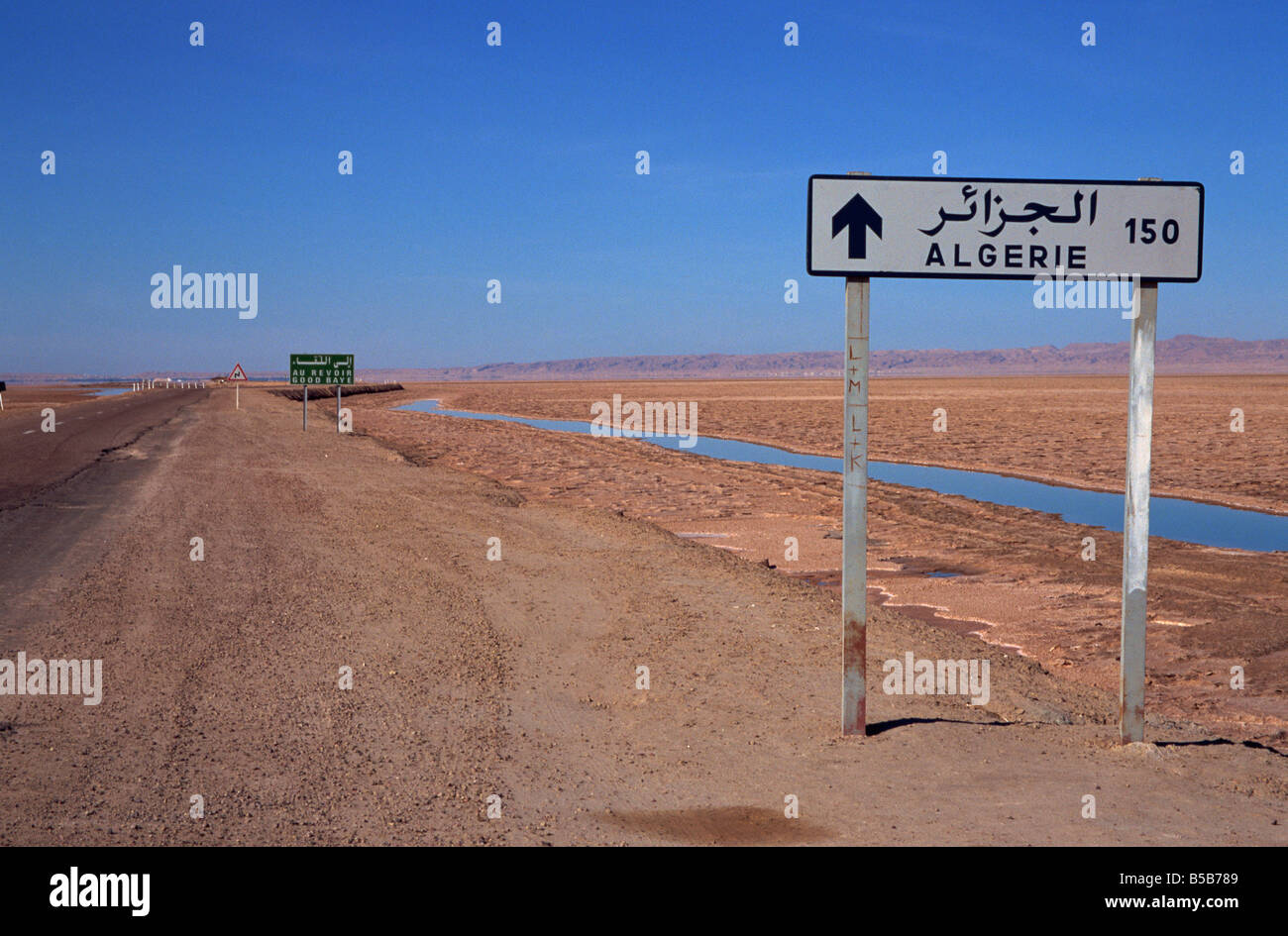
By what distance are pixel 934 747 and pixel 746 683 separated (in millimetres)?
1631

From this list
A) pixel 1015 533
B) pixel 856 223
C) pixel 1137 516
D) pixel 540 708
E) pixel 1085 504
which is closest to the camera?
pixel 856 223

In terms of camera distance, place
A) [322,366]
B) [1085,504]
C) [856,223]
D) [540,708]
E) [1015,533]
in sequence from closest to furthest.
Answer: [856,223], [540,708], [1015,533], [1085,504], [322,366]

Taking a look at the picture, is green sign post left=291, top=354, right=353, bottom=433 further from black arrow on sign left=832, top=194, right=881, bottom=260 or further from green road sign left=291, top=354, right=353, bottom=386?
black arrow on sign left=832, top=194, right=881, bottom=260

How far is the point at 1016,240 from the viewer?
5609mm

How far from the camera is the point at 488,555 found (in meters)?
12.0

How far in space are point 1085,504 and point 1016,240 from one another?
1457 cm

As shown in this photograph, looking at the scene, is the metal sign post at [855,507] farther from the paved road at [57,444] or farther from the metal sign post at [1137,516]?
the paved road at [57,444]

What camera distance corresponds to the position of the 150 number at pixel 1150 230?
→ 5.61 meters

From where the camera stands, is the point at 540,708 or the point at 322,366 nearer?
the point at 540,708

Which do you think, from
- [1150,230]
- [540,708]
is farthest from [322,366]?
[1150,230]

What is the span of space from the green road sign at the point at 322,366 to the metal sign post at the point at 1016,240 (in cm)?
3317

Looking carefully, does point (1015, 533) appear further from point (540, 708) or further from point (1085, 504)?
point (540, 708)

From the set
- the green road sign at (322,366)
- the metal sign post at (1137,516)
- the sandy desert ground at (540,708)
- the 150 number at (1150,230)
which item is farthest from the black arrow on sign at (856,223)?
the green road sign at (322,366)
